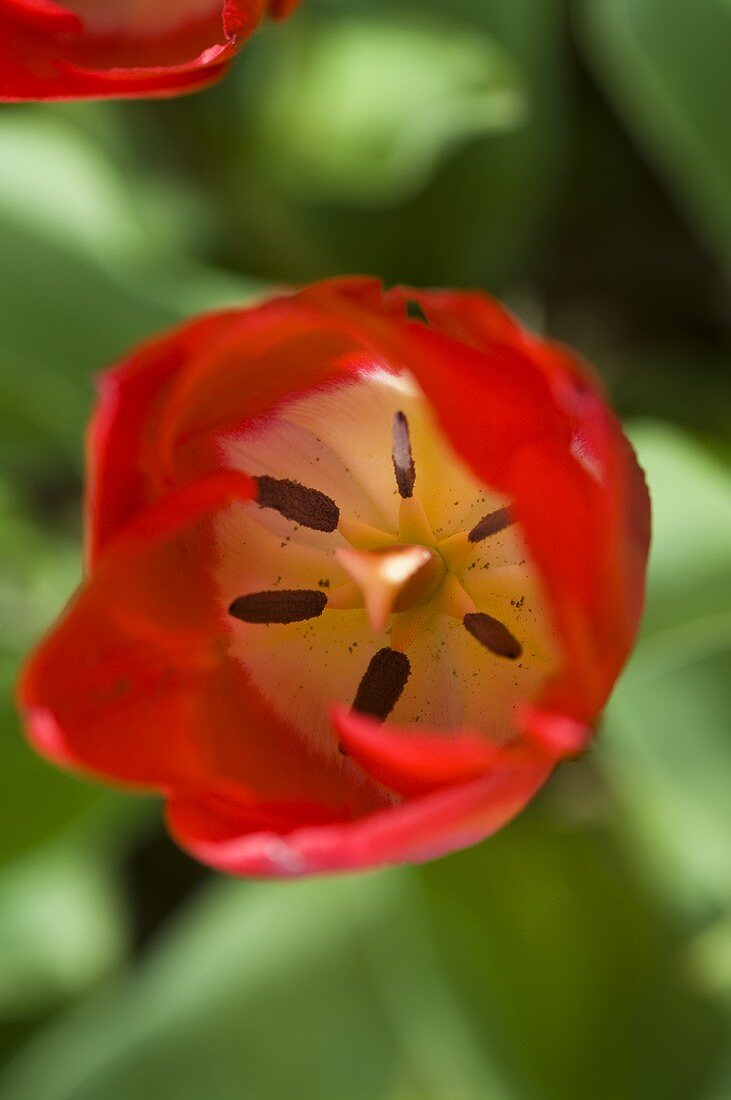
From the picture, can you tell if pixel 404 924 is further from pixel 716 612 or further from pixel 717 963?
pixel 716 612

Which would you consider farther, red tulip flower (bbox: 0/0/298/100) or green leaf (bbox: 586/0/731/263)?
green leaf (bbox: 586/0/731/263)

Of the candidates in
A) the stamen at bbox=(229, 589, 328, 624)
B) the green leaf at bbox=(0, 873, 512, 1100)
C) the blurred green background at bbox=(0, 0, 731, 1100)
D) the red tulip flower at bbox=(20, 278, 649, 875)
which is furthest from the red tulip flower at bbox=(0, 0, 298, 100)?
the green leaf at bbox=(0, 873, 512, 1100)

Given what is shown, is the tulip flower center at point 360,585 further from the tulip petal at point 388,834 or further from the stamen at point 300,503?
the tulip petal at point 388,834

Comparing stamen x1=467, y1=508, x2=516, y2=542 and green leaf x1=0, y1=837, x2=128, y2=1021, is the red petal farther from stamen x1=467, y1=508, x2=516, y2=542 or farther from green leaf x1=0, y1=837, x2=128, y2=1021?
green leaf x1=0, y1=837, x2=128, y2=1021

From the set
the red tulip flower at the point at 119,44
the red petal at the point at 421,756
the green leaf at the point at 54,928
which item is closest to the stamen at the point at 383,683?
the red petal at the point at 421,756

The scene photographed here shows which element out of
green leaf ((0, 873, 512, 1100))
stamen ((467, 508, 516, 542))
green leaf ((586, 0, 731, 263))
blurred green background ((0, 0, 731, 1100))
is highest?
green leaf ((586, 0, 731, 263))

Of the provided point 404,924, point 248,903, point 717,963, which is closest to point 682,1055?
point 717,963

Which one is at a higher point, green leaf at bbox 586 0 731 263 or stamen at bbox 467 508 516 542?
green leaf at bbox 586 0 731 263
